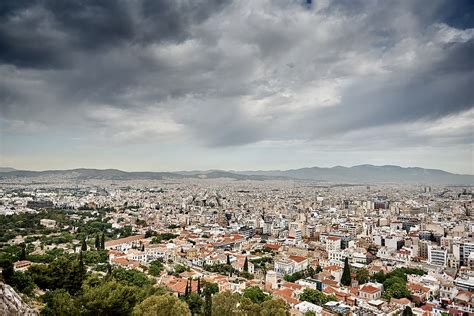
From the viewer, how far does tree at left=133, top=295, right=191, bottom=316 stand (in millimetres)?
7738

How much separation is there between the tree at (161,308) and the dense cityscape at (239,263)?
0.10ft

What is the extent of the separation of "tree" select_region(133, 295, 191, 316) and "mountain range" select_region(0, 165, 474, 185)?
107897 millimetres

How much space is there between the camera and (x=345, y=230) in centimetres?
3319

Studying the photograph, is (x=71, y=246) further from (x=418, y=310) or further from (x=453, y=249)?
(x=453, y=249)

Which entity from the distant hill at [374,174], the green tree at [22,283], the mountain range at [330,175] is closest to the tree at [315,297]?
the green tree at [22,283]

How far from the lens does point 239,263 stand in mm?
21906

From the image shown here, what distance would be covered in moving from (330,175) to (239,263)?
17216 cm

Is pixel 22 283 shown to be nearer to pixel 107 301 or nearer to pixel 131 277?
pixel 131 277

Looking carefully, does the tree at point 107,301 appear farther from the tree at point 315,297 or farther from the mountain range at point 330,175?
the mountain range at point 330,175

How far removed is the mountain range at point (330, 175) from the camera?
128m

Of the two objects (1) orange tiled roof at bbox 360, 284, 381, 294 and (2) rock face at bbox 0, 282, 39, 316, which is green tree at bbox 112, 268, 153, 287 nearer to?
(2) rock face at bbox 0, 282, 39, 316

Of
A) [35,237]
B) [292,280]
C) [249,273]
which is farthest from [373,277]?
[35,237]

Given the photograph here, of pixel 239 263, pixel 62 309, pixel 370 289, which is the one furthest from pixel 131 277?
pixel 370 289

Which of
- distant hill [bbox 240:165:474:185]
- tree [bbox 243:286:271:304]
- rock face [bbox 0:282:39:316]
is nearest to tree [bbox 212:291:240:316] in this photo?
tree [bbox 243:286:271:304]
